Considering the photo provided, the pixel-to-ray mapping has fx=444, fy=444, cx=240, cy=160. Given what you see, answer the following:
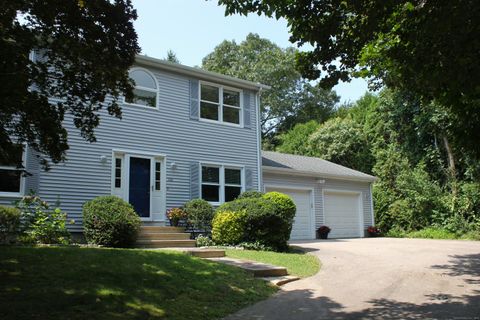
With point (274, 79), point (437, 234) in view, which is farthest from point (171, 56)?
point (437, 234)

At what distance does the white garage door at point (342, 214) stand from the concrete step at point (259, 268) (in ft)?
35.5

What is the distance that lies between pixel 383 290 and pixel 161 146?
9.14 m

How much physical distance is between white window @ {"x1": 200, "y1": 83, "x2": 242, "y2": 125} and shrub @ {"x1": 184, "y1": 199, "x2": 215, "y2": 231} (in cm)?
350

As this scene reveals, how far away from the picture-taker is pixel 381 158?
80.1 feet

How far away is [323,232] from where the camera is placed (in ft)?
63.3

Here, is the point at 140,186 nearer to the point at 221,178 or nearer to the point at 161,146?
the point at 161,146

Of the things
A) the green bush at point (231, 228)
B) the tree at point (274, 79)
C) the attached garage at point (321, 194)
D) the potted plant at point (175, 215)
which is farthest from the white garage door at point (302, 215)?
the tree at point (274, 79)

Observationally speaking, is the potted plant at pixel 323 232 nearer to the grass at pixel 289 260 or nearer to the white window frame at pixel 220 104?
the white window frame at pixel 220 104

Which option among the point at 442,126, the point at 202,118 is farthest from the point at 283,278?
the point at 442,126

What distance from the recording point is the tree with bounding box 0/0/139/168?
20.0 ft

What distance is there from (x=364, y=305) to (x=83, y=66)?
18.4 feet

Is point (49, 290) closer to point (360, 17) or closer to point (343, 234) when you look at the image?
point (360, 17)

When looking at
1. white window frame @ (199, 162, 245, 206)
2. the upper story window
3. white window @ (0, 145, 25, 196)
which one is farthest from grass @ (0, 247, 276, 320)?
the upper story window

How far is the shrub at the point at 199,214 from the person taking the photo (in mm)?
14234
